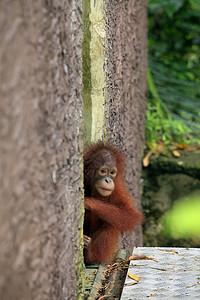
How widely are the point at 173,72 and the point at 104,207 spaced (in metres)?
3.51

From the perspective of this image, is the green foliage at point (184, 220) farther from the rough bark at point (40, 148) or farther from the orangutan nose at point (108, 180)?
the rough bark at point (40, 148)

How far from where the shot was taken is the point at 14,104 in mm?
808

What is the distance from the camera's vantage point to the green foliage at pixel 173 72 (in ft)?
14.9

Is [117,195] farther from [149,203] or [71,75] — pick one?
[149,203]

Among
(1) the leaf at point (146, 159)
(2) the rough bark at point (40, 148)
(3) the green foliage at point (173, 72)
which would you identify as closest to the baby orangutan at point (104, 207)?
(2) the rough bark at point (40, 148)

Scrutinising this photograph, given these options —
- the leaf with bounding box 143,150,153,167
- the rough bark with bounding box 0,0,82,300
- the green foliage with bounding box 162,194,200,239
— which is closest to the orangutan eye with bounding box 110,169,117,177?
the rough bark with bounding box 0,0,82,300

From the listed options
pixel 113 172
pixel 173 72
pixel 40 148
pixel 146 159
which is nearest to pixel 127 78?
pixel 113 172

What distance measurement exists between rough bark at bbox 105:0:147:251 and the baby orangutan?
296 mm

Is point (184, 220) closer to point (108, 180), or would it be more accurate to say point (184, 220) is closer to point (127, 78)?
point (127, 78)

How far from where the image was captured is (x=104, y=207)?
6.25ft

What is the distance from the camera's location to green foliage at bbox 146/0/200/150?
179 inches

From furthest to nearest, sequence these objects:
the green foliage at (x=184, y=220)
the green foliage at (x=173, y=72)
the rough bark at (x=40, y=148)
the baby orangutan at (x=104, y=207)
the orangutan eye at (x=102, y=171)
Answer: the green foliage at (x=173, y=72)
the green foliage at (x=184, y=220)
the orangutan eye at (x=102, y=171)
the baby orangutan at (x=104, y=207)
the rough bark at (x=40, y=148)

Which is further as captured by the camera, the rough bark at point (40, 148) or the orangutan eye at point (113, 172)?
the orangutan eye at point (113, 172)

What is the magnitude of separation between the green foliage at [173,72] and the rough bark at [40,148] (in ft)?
10.4
